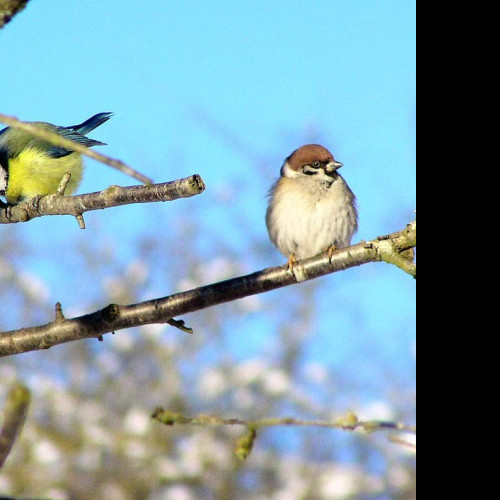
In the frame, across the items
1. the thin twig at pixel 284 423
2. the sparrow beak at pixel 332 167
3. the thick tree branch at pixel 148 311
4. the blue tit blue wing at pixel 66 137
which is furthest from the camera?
the blue tit blue wing at pixel 66 137

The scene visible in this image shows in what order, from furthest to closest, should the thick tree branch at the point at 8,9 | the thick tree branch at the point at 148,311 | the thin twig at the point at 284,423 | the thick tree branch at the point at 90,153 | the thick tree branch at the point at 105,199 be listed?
the thick tree branch at the point at 148,311, the thick tree branch at the point at 105,199, the thin twig at the point at 284,423, the thick tree branch at the point at 8,9, the thick tree branch at the point at 90,153

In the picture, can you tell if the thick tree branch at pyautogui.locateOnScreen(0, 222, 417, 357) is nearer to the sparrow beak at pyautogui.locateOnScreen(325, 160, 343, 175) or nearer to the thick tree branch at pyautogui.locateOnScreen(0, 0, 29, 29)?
the thick tree branch at pyautogui.locateOnScreen(0, 0, 29, 29)

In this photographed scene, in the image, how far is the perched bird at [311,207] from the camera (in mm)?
3760

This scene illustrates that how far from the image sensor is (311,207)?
3854 mm

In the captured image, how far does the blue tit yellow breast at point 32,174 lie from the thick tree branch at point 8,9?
3329 mm

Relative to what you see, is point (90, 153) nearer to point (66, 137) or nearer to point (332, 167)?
point (332, 167)

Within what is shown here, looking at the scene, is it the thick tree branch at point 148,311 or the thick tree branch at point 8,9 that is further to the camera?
the thick tree branch at point 148,311

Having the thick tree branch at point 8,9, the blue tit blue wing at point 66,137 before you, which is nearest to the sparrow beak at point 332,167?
the blue tit blue wing at point 66,137

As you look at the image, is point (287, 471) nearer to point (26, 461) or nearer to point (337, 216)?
point (26, 461)

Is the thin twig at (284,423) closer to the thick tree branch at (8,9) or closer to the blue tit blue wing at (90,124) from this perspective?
the thick tree branch at (8,9)

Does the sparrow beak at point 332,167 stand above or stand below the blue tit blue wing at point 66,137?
below
